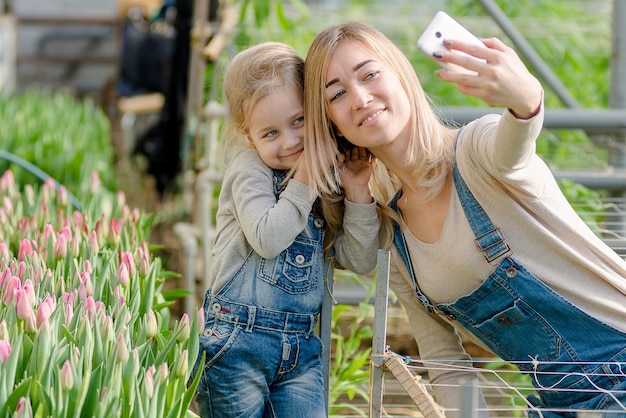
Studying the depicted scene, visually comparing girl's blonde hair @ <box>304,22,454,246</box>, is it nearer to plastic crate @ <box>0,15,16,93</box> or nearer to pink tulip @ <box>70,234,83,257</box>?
pink tulip @ <box>70,234,83,257</box>

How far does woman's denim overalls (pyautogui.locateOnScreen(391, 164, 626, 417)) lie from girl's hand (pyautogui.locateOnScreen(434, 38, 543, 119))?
1.10 ft

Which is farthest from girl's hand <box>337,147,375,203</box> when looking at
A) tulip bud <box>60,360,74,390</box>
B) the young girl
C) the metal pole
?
tulip bud <box>60,360,74,390</box>

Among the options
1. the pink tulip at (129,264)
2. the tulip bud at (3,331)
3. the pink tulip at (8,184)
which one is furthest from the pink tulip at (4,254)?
the pink tulip at (8,184)

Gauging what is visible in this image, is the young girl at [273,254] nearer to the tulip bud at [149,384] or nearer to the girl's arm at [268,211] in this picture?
the girl's arm at [268,211]

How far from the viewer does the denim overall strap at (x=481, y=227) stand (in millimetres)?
1850

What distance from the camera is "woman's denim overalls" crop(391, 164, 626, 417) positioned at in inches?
71.9

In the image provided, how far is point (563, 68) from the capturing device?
5.47m

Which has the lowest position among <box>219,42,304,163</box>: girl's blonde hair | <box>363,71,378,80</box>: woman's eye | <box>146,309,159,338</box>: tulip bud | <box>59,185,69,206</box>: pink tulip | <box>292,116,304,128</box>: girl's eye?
<box>59,185,69,206</box>: pink tulip

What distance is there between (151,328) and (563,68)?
4.33m

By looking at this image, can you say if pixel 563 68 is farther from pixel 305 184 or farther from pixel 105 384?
pixel 105 384

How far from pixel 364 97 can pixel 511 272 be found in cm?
44

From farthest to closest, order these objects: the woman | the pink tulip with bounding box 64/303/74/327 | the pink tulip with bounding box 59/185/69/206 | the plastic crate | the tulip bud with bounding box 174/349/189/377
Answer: the plastic crate, the pink tulip with bounding box 59/185/69/206, the woman, the pink tulip with bounding box 64/303/74/327, the tulip bud with bounding box 174/349/189/377

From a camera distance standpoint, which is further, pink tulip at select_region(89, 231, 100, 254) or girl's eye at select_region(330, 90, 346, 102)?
pink tulip at select_region(89, 231, 100, 254)

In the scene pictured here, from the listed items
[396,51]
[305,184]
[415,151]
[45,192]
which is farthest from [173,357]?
[45,192]
